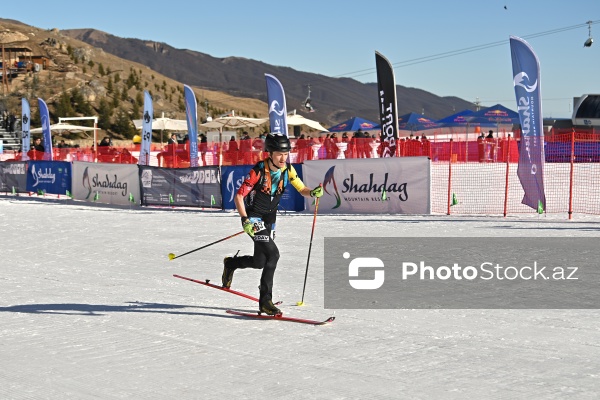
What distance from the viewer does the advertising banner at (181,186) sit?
23906mm

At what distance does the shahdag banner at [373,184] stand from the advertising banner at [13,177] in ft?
51.9

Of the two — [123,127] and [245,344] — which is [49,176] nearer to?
[245,344]

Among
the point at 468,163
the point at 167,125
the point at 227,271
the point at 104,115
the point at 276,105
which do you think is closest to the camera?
the point at 227,271

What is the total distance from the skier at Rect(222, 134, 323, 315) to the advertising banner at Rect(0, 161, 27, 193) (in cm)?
2734

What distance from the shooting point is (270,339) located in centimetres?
725

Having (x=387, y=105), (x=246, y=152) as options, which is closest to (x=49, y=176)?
(x=246, y=152)

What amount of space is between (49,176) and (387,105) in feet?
49.6

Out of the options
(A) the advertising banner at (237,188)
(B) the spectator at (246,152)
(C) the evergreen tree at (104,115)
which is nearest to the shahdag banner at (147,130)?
(B) the spectator at (246,152)

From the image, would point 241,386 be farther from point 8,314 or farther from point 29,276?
A: point 29,276

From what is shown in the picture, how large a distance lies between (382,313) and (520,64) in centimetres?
1198

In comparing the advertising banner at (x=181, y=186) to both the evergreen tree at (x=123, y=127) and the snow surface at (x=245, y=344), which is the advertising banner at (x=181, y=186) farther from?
the evergreen tree at (x=123, y=127)

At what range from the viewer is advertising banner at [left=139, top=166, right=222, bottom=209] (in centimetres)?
2391

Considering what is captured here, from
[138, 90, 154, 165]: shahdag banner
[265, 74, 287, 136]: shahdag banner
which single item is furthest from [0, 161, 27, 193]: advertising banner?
[265, 74, 287, 136]: shahdag banner

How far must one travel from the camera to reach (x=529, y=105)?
18828mm
